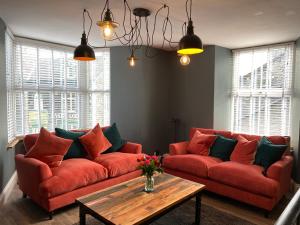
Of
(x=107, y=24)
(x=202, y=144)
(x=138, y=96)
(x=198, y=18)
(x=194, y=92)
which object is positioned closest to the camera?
(x=107, y=24)

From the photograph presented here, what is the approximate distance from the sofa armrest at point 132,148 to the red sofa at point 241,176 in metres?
0.55

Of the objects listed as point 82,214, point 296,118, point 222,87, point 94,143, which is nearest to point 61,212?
point 82,214

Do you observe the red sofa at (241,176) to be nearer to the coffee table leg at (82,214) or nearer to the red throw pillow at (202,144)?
the red throw pillow at (202,144)

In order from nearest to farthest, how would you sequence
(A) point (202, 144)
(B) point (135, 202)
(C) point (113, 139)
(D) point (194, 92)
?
(B) point (135, 202)
(A) point (202, 144)
(C) point (113, 139)
(D) point (194, 92)

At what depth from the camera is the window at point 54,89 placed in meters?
4.11

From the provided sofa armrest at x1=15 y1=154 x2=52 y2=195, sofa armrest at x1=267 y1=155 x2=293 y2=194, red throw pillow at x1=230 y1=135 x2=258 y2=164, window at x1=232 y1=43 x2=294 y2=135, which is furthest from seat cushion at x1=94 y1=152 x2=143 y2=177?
window at x1=232 y1=43 x2=294 y2=135

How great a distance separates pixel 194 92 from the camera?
483 centimetres

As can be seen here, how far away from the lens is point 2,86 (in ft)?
10.7

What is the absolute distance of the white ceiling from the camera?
251cm

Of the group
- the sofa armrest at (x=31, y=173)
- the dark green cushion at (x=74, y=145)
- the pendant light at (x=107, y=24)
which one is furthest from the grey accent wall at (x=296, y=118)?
the sofa armrest at (x=31, y=173)

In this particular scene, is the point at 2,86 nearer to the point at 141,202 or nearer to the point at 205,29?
the point at 141,202

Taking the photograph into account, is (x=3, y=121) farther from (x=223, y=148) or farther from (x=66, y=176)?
(x=223, y=148)

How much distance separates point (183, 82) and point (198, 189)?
9.58 feet

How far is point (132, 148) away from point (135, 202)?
1771 millimetres
